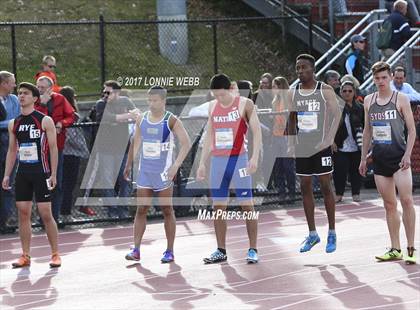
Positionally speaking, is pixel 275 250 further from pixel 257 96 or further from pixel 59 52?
pixel 59 52

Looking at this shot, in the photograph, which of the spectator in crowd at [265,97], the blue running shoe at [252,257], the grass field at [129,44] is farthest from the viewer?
the grass field at [129,44]

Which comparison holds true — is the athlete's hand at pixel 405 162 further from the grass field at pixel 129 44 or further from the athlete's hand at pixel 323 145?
the grass field at pixel 129 44

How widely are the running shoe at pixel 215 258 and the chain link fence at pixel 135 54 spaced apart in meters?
9.71

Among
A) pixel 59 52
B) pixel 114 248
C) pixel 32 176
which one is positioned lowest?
pixel 114 248

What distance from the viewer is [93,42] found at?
989 inches

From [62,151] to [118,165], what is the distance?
0.93m

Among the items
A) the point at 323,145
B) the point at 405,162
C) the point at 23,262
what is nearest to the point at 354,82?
the point at 323,145

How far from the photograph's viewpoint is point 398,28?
71.6 ft

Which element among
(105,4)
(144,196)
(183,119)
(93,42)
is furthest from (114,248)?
(105,4)

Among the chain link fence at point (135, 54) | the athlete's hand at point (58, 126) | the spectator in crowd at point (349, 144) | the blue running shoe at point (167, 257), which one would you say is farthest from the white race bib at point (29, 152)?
the chain link fence at point (135, 54)

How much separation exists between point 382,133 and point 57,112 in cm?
562

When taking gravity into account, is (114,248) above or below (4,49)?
below

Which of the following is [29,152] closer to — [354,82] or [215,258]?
[215,258]

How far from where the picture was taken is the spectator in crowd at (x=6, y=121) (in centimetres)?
1579
